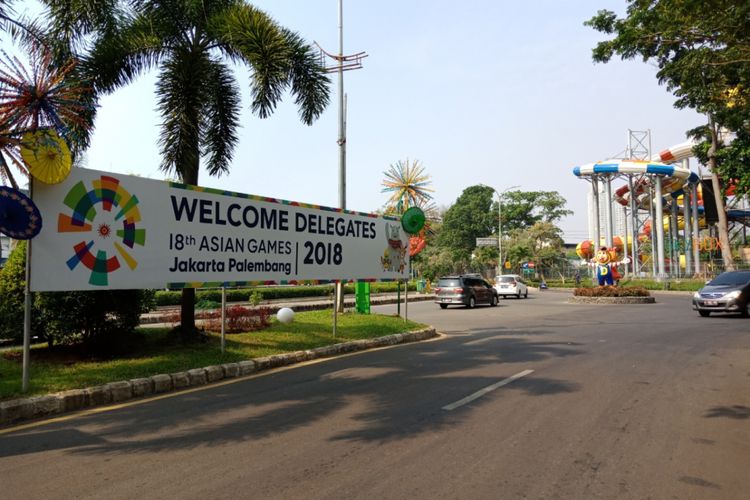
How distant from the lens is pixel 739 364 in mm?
8984

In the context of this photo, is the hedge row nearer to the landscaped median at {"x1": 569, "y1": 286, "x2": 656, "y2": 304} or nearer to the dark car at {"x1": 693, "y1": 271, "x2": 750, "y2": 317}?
the landscaped median at {"x1": 569, "y1": 286, "x2": 656, "y2": 304}

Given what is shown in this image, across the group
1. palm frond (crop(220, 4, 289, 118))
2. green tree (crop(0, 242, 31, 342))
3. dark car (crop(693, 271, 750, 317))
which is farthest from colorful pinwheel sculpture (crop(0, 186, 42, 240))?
dark car (crop(693, 271, 750, 317))

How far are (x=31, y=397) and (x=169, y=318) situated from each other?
10576 mm

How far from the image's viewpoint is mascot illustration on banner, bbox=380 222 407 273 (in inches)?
520

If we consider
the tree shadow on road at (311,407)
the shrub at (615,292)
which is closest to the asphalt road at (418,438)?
the tree shadow on road at (311,407)

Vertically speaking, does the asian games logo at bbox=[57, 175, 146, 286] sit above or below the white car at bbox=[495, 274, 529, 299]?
above

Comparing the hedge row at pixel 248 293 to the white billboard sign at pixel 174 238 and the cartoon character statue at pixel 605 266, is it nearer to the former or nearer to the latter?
Answer: the white billboard sign at pixel 174 238

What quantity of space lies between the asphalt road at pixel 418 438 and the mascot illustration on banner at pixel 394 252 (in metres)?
4.55

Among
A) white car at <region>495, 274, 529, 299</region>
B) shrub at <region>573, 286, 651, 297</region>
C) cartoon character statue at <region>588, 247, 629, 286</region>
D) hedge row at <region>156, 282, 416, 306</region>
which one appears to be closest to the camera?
hedge row at <region>156, 282, 416, 306</region>

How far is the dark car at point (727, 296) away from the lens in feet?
57.2

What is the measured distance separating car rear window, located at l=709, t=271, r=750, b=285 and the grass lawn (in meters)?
13.1

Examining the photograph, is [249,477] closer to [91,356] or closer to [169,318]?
[91,356]

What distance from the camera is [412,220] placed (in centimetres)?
1395

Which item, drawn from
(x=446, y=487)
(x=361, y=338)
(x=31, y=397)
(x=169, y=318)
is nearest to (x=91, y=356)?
(x=31, y=397)
